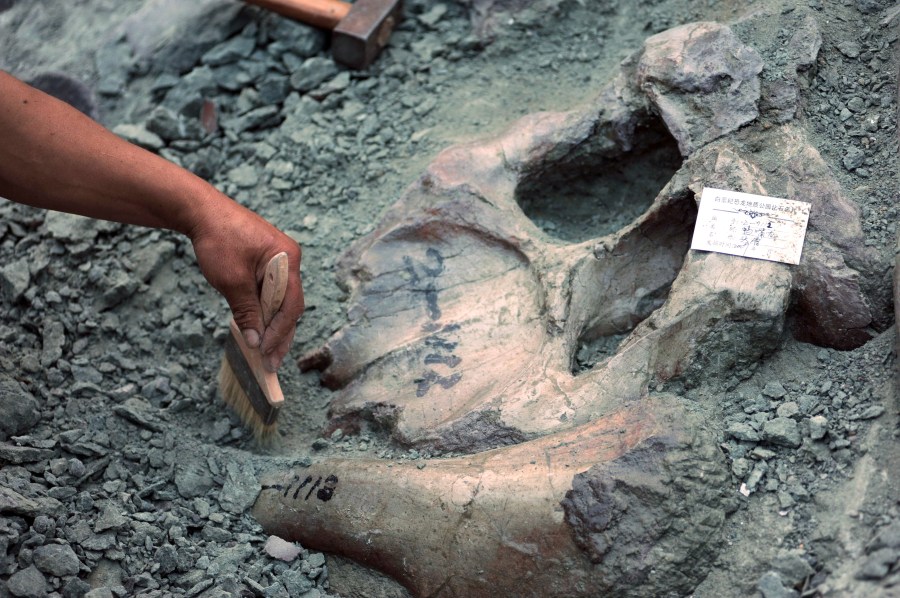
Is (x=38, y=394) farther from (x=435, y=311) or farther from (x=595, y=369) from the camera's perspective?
(x=595, y=369)

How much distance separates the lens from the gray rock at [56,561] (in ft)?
6.91

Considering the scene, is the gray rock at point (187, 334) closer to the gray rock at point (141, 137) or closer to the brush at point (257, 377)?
the brush at point (257, 377)

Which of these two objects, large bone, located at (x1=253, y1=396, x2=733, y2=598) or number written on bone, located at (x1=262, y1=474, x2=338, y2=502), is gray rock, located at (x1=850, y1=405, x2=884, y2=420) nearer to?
large bone, located at (x1=253, y1=396, x2=733, y2=598)

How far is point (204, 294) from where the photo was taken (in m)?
3.10

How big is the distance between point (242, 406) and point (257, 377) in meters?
0.21

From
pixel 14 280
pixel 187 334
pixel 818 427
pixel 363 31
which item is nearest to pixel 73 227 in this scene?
pixel 14 280

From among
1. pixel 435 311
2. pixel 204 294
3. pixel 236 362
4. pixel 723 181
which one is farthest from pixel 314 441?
pixel 723 181

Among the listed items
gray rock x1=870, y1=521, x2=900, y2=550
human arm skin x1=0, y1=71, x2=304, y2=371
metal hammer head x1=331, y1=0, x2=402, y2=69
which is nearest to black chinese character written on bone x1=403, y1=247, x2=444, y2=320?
human arm skin x1=0, y1=71, x2=304, y2=371

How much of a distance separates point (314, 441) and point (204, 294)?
2.44 feet

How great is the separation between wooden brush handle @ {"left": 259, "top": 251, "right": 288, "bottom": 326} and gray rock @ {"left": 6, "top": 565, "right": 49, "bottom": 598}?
0.82m

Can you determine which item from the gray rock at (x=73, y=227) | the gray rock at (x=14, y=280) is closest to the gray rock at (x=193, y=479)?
the gray rock at (x=14, y=280)

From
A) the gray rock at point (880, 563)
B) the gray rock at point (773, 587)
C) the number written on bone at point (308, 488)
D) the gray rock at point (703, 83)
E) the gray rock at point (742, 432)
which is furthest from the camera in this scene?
the gray rock at point (703, 83)

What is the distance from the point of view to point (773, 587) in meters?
1.93

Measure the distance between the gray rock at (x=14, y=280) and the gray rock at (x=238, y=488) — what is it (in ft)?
3.22
